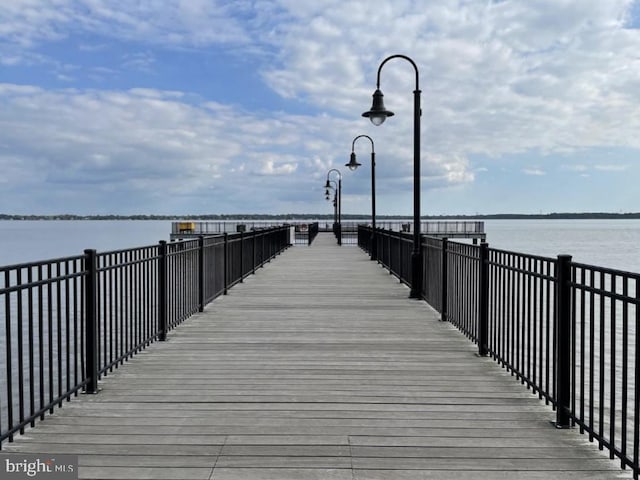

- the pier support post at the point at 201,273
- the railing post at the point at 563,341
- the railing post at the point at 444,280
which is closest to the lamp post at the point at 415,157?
the railing post at the point at 444,280

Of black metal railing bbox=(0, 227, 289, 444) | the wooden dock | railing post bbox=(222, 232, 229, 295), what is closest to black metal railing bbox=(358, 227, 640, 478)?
the wooden dock

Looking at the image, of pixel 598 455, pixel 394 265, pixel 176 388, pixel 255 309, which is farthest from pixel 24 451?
pixel 394 265

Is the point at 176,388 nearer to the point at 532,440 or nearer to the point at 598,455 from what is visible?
the point at 532,440

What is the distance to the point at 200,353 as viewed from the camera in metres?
7.16

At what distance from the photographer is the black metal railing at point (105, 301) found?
445 centimetres

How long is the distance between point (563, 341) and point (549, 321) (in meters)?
1.57

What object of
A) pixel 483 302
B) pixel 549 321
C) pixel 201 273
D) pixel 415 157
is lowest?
pixel 549 321

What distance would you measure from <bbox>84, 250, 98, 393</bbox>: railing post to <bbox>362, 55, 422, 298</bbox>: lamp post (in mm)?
7507

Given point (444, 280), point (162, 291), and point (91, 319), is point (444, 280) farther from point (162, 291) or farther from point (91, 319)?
point (91, 319)

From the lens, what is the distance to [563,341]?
479 centimetres

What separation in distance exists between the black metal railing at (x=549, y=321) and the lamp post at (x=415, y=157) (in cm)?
25

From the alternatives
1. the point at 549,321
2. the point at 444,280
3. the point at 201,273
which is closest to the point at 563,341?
the point at 549,321

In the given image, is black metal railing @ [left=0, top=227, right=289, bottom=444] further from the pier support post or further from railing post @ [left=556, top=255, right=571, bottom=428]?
railing post @ [left=556, top=255, right=571, bottom=428]

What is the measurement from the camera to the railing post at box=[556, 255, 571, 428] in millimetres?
4695
